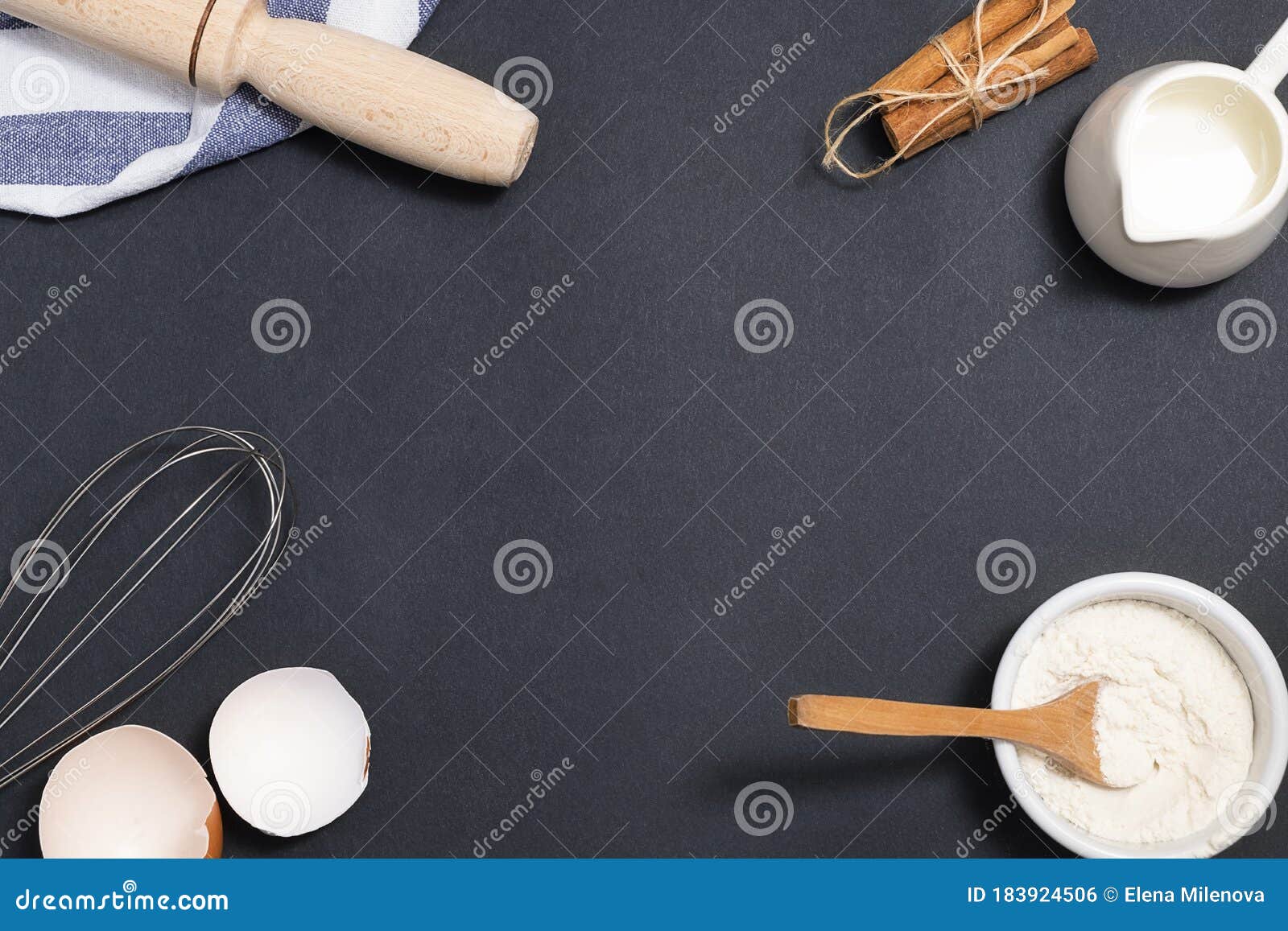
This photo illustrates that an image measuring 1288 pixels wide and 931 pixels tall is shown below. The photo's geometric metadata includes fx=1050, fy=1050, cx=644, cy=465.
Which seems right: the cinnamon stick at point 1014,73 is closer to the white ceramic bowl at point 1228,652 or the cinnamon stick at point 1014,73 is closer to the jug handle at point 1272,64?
the jug handle at point 1272,64

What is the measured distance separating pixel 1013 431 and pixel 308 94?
71cm

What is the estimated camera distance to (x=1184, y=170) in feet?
3.07

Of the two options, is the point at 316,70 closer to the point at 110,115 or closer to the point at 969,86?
the point at 110,115

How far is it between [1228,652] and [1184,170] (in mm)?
424

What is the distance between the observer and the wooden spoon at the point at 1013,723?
2.80ft

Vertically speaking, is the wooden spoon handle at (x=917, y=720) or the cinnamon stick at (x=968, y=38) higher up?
the cinnamon stick at (x=968, y=38)

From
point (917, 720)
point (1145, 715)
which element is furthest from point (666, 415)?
point (1145, 715)

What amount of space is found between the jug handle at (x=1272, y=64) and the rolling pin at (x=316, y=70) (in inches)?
24.3

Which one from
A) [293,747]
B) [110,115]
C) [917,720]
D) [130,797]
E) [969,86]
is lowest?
[130,797]

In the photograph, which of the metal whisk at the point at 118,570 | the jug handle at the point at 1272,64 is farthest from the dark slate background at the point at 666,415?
the jug handle at the point at 1272,64

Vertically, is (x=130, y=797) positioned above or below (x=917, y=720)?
below

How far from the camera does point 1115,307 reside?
0.99 m

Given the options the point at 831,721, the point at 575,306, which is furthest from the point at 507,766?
the point at 575,306

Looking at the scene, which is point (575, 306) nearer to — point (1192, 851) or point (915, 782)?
point (915, 782)
